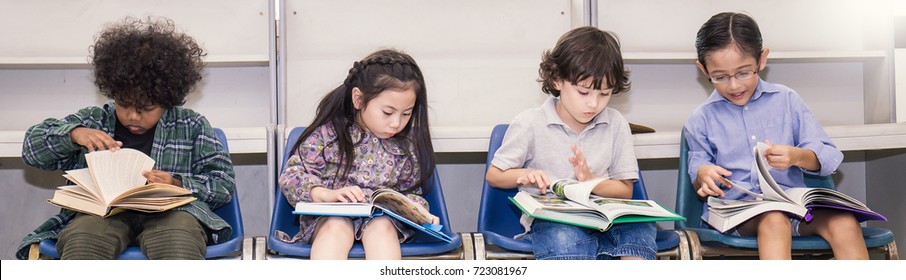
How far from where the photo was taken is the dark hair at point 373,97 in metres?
2.13

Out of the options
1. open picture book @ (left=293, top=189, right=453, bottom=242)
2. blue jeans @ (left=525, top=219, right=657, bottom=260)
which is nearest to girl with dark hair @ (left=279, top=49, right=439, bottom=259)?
open picture book @ (left=293, top=189, right=453, bottom=242)

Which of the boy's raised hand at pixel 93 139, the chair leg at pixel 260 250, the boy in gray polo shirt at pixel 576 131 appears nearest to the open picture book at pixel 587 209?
the boy in gray polo shirt at pixel 576 131

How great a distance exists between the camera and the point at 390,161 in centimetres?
216

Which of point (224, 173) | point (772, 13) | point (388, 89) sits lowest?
point (224, 173)

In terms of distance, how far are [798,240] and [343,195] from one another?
3.60ft

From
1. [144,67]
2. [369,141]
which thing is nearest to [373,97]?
[369,141]

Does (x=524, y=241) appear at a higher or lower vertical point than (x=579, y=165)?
lower

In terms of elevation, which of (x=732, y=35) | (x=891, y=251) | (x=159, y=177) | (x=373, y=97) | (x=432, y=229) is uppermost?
(x=732, y=35)

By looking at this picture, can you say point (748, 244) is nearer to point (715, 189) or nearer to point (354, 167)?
point (715, 189)

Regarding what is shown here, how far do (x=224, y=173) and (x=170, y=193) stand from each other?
0.90ft

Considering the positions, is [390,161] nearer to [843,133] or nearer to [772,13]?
[843,133]

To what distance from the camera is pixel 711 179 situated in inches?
84.4

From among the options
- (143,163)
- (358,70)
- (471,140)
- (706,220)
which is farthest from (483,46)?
(143,163)

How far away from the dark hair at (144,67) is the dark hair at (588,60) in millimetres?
979
